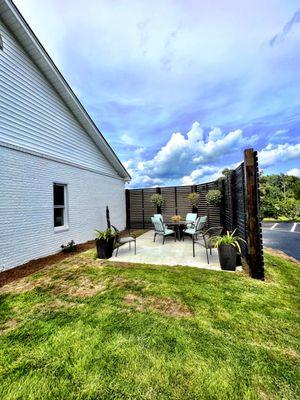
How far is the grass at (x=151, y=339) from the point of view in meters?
1.63

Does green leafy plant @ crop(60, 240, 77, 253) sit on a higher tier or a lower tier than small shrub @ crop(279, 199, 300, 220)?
lower

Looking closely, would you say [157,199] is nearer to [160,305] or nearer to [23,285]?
[23,285]

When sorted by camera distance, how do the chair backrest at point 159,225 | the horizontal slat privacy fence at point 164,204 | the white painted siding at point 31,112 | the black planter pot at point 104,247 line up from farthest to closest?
the horizontal slat privacy fence at point 164,204 < the chair backrest at point 159,225 < the black planter pot at point 104,247 < the white painted siding at point 31,112

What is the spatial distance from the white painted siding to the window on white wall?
1091 mm

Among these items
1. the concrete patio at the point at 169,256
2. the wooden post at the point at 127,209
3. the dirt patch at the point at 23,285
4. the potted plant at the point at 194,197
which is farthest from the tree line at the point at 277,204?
the dirt patch at the point at 23,285

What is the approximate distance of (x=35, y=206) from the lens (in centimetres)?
547

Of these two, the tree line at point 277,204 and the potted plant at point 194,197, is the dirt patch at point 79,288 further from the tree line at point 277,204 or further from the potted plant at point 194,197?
the tree line at point 277,204

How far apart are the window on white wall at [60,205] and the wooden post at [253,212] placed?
576cm

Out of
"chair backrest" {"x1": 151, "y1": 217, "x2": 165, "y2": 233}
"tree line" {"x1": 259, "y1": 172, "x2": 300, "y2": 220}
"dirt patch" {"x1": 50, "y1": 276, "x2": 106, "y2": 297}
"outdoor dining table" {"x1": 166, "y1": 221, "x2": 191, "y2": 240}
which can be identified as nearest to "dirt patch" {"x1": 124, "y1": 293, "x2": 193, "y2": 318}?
"dirt patch" {"x1": 50, "y1": 276, "x2": 106, "y2": 297}

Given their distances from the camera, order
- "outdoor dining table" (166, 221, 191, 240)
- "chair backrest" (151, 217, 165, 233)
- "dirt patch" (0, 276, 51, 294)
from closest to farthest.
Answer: "dirt patch" (0, 276, 51, 294)
"chair backrest" (151, 217, 165, 233)
"outdoor dining table" (166, 221, 191, 240)

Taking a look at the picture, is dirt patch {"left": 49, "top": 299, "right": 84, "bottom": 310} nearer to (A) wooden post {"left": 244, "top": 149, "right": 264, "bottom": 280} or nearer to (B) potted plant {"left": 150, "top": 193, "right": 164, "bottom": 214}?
(A) wooden post {"left": 244, "top": 149, "right": 264, "bottom": 280}

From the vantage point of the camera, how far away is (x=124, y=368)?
71.3 inches

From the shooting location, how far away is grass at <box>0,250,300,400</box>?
5.35 ft

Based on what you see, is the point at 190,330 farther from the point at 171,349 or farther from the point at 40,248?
the point at 40,248
